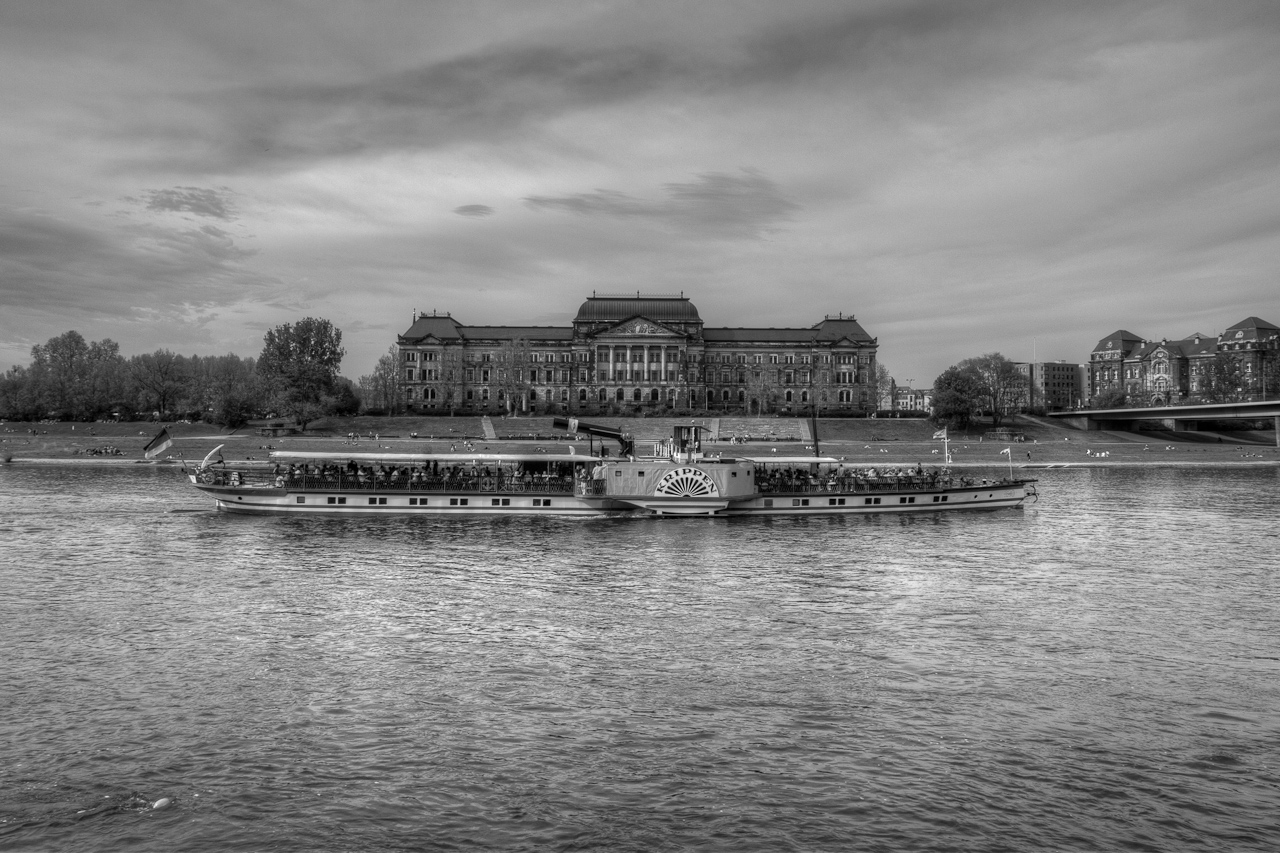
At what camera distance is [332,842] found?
55.1ft

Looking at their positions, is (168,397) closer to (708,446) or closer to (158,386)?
(158,386)

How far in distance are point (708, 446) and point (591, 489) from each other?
60.7 m

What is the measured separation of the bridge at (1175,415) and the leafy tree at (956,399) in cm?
2556

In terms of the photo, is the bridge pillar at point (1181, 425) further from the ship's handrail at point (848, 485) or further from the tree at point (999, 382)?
the ship's handrail at point (848, 485)

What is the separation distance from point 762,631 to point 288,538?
34136 mm

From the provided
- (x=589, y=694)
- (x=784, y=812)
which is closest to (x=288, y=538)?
(x=589, y=694)

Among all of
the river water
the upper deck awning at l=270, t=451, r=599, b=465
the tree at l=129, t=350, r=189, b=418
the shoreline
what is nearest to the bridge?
the shoreline

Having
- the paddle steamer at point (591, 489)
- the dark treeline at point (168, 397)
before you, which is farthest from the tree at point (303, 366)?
the paddle steamer at point (591, 489)

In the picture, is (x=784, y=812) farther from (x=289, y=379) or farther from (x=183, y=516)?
(x=289, y=379)

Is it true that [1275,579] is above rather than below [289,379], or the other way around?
below

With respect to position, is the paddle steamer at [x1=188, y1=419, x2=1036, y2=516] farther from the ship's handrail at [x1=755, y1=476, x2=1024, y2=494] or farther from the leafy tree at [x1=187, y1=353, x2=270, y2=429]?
Result: the leafy tree at [x1=187, y1=353, x2=270, y2=429]

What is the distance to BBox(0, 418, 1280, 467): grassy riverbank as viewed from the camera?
394 feet

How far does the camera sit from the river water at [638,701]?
17.7 metres

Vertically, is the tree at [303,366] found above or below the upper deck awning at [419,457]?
above
